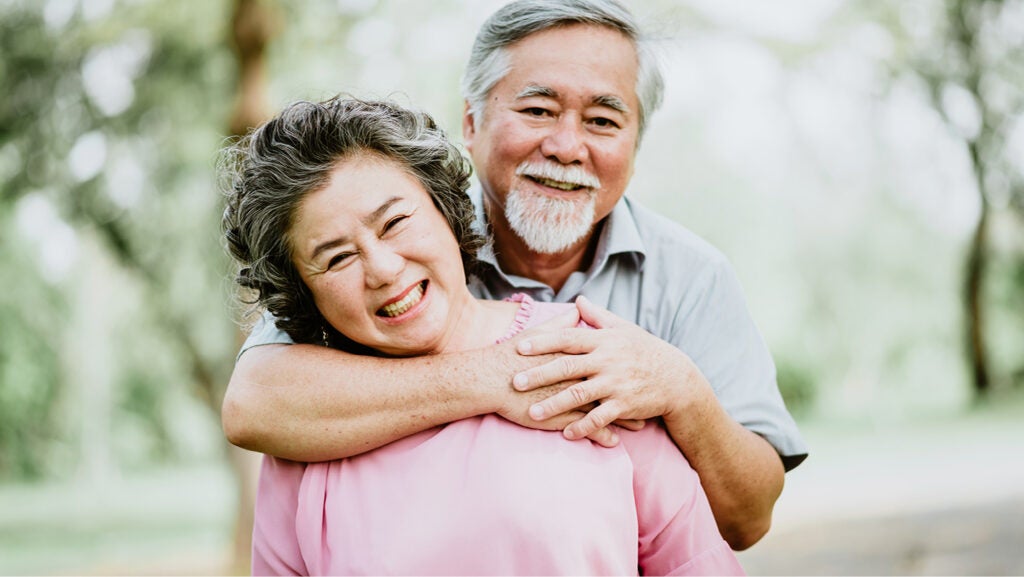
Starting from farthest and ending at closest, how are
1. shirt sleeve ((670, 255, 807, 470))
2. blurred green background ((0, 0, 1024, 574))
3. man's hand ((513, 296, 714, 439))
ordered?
blurred green background ((0, 0, 1024, 574)), shirt sleeve ((670, 255, 807, 470)), man's hand ((513, 296, 714, 439))

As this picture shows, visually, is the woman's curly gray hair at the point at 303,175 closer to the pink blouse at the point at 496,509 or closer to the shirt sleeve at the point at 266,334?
the shirt sleeve at the point at 266,334

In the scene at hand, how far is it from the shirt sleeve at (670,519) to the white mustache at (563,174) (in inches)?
31.2

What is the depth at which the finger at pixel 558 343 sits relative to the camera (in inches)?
84.0

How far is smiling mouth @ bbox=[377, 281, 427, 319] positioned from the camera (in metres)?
2.11

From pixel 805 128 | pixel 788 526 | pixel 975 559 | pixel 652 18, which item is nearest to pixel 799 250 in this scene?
pixel 805 128

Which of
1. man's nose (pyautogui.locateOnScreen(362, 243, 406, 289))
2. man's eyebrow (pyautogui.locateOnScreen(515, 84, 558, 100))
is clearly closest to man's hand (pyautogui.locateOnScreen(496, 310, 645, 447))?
man's nose (pyautogui.locateOnScreen(362, 243, 406, 289))

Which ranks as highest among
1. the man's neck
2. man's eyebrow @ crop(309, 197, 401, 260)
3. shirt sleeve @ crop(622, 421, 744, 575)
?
the man's neck

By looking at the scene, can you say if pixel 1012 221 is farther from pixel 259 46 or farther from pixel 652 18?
pixel 652 18

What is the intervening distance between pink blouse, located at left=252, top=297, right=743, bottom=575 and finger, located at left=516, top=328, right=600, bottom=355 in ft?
0.54

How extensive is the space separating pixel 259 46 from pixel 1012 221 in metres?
12.9

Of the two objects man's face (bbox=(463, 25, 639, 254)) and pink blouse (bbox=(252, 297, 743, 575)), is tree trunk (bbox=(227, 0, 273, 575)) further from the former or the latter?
pink blouse (bbox=(252, 297, 743, 575))

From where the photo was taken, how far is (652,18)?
297 centimetres

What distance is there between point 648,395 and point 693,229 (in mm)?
12127

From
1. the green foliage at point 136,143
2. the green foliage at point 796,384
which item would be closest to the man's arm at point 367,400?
the green foliage at point 136,143
